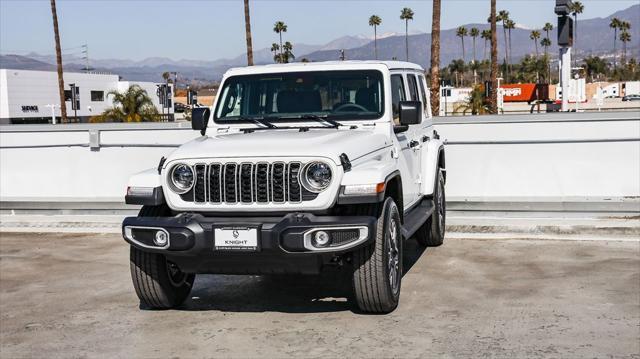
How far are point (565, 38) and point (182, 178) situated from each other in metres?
14.8

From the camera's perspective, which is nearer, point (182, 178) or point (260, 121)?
point (182, 178)

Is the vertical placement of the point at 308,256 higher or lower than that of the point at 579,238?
higher

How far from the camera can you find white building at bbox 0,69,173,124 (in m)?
95.0

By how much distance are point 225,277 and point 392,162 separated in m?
2.24

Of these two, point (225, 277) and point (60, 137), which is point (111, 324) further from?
point (60, 137)

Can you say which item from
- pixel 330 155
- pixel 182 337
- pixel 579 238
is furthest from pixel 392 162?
pixel 579 238

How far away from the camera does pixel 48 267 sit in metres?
9.41

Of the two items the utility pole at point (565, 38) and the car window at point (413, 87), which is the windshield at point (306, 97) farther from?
the utility pole at point (565, 38)

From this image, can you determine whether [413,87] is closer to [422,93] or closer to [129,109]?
[422,93]

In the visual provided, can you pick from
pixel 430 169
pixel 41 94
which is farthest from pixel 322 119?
pixel 41 94

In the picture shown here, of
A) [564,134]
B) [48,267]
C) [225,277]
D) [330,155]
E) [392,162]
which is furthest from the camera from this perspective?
[564,134]

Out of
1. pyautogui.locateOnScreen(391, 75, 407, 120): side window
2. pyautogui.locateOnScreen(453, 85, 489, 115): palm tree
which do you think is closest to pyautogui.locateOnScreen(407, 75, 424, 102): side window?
pyautogui.locateOnScreen(391, 75, 407, 120): side window

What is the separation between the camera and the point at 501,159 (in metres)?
12.1

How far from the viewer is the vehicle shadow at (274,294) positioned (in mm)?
7264
